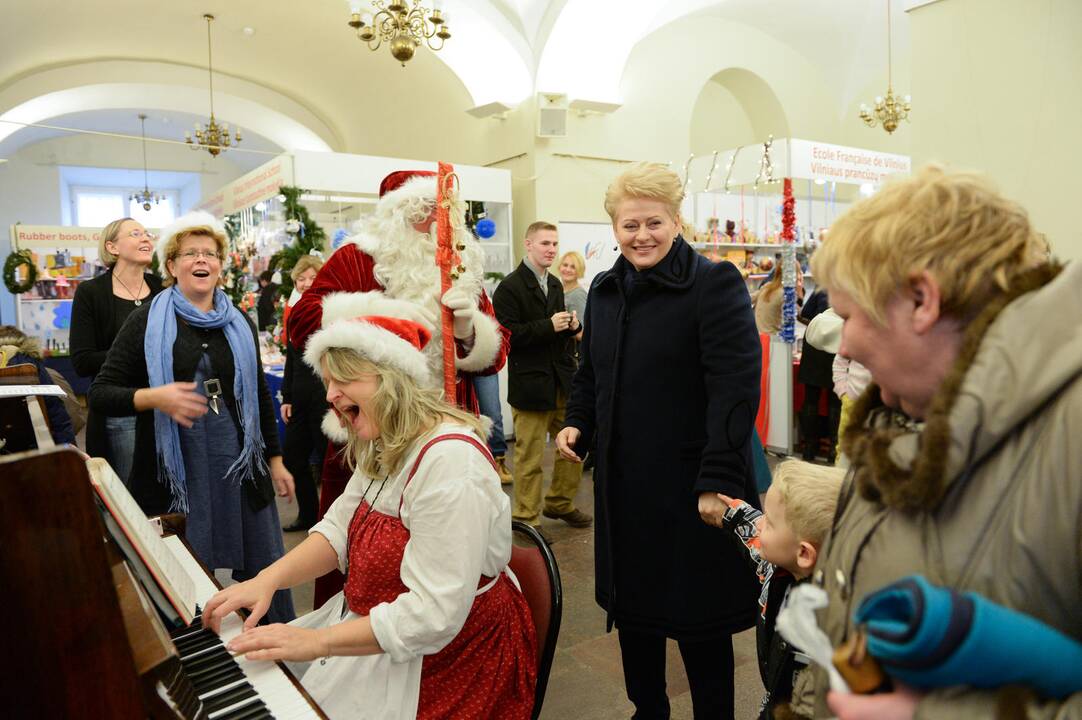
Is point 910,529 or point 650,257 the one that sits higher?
point 650,257

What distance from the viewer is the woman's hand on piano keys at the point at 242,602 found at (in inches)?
53.5

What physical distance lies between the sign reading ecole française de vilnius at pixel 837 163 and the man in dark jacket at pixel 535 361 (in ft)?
16.1

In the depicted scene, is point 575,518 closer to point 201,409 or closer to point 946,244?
point 201,409

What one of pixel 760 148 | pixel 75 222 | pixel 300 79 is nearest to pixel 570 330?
pixel 760 148

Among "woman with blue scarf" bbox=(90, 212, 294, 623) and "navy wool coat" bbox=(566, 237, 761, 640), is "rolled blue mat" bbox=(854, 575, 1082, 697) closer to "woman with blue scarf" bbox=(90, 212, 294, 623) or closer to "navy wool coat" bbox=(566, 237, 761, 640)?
"navy wool coat" bbox=(566, 237, 761, 640)

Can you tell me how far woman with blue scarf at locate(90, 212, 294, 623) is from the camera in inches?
88.3

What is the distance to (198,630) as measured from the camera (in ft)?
4.46

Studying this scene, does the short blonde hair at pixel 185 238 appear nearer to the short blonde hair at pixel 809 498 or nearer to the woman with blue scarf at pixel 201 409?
the woman with blue scarf at pixel 201 409

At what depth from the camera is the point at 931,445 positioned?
674 mm

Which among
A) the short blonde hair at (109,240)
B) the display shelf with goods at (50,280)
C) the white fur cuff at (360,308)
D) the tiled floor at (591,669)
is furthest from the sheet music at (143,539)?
the display shelf with goods at (50,280)

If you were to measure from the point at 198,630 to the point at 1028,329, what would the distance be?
1.38m

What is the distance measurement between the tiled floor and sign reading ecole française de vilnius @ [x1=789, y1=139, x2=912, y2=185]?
238 inches

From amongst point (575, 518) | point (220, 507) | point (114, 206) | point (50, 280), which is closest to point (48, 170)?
point (114, 206)

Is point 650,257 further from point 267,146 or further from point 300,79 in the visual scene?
point 267,146
